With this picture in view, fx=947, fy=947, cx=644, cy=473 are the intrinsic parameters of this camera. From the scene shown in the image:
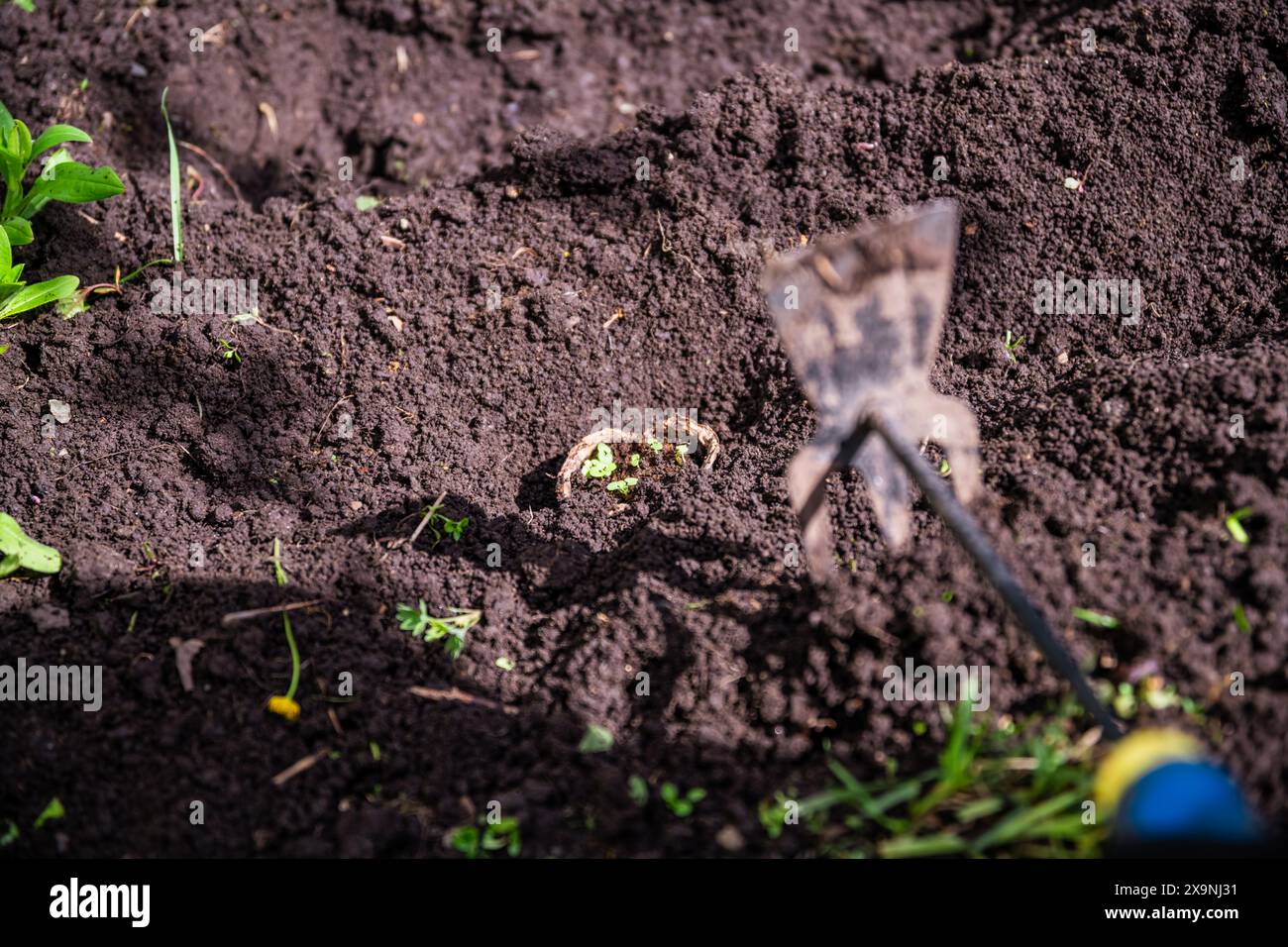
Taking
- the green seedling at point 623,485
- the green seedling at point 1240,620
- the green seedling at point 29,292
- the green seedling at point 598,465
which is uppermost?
the green seedling at point 29,292

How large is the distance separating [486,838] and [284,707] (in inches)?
20.7

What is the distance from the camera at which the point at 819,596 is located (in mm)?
1958

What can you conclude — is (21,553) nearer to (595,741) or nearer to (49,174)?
(49,174)

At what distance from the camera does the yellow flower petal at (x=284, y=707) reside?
1.99 meters

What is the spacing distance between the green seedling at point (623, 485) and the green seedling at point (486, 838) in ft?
3.26

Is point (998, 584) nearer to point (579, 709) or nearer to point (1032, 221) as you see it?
point (579, 709)

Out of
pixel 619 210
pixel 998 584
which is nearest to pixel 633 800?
pixel 998 584

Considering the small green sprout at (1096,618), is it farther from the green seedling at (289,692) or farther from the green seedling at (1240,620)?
the green seedling at (289,692)

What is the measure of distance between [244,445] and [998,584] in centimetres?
200

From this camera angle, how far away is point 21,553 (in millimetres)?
2195

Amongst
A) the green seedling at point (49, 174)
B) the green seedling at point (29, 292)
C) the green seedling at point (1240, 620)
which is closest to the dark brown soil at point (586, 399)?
the green seedling at point (1240, 620)

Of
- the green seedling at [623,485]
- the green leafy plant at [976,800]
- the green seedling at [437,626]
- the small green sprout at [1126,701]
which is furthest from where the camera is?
the green seedling at [623,485]

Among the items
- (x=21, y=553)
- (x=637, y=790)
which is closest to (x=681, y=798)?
(x=637, y=790)

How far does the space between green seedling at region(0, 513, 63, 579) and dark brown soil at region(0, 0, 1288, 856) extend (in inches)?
2.4
